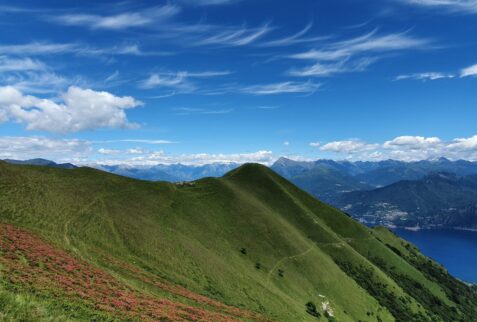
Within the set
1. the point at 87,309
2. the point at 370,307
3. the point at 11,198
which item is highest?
the point at 11,198

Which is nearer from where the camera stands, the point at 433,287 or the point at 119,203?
the point at 119,203

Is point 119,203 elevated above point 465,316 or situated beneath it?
elevated above

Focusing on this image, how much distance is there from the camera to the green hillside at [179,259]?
35906mm

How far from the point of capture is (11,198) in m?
72.6

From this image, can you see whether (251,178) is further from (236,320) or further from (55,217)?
(236,320)

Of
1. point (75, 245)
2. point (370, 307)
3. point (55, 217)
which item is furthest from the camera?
point (370, 307)

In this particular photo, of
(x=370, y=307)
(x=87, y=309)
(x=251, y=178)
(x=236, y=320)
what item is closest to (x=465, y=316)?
(x=370, y=307)

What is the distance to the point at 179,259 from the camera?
253 feet

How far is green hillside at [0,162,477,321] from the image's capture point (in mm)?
35906

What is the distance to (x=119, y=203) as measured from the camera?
95.8 m

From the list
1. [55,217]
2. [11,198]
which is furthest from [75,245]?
[11,198]

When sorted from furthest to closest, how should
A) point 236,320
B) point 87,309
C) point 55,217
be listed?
point 55,217
point 236,320
point 87,309

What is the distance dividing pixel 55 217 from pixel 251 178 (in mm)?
119784

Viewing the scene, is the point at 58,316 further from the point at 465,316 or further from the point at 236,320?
the point at 465,316
